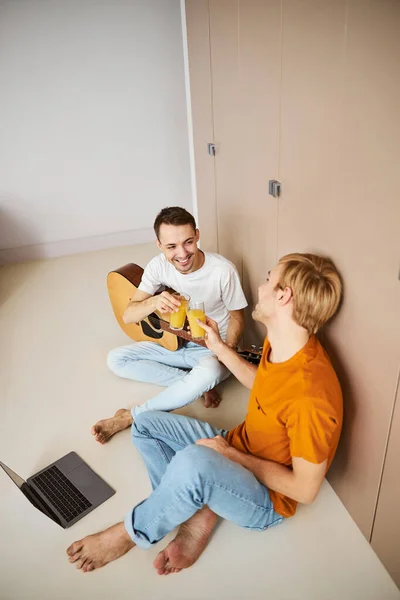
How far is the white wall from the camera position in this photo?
327 centimetres

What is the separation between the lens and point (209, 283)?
6.72 ft

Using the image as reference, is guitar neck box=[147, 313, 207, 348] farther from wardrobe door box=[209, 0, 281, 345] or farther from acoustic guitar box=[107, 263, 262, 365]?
wardrobe door box=[209, 0, 281, 345]

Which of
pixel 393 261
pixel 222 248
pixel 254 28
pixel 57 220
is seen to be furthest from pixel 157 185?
pixel 393 261

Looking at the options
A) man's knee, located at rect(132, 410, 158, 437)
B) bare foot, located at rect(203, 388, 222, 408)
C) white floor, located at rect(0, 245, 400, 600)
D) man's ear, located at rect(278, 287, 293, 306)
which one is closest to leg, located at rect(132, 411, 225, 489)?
man's knee, located at rect(132, 410, 158, 437)

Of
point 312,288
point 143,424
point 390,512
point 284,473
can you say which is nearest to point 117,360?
point 143,424

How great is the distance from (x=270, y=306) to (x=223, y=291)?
25.5 inches

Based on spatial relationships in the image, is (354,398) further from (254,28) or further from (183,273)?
(254,28)

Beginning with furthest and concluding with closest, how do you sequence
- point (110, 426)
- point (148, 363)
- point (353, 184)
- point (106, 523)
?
point (148, 363) < point (110, 426) < point (106, 523) < point (353, 184)

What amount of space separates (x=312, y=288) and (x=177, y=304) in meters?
0.73

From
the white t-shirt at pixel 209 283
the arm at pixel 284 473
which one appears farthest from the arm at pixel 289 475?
the white t-shirt at pixel 209 283

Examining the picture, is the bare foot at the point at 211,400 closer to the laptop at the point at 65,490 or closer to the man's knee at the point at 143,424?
the man's knee at the point at 143,424

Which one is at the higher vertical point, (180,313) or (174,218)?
(174,218)

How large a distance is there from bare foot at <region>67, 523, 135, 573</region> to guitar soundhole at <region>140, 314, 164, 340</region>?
3.17ft

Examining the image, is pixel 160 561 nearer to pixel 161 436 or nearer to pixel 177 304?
pixel 161 436
